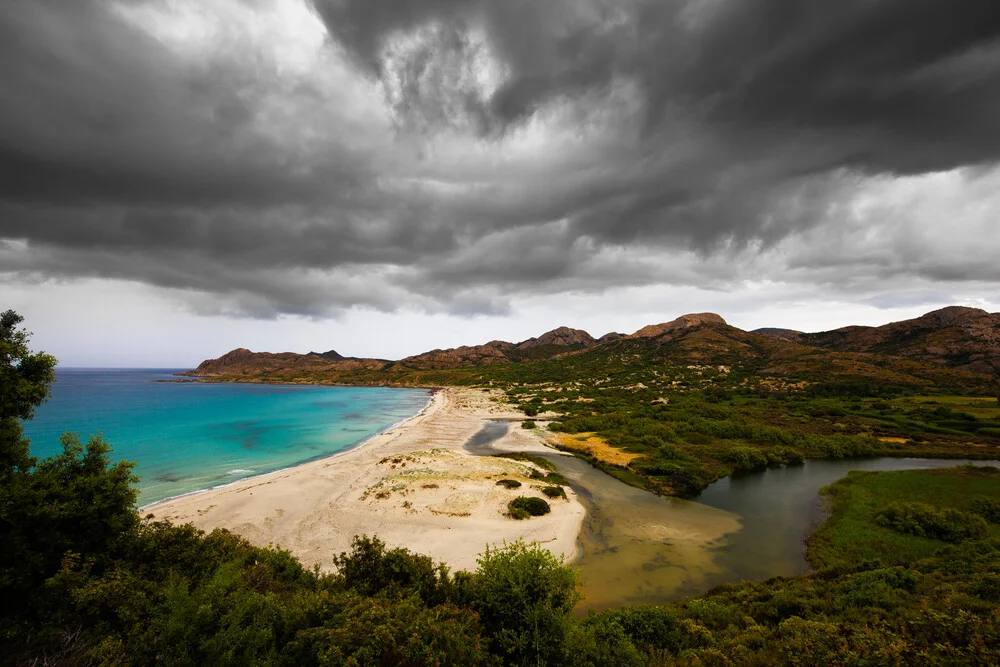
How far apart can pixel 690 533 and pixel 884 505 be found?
1791cm

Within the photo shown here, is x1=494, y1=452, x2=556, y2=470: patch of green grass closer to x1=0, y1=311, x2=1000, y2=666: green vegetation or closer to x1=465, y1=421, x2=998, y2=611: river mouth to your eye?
x1=465, y1=421, x2=998, y2=611: river mouth

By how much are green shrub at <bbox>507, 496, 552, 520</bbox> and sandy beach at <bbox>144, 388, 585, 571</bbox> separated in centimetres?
71

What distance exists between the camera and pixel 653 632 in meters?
14.5

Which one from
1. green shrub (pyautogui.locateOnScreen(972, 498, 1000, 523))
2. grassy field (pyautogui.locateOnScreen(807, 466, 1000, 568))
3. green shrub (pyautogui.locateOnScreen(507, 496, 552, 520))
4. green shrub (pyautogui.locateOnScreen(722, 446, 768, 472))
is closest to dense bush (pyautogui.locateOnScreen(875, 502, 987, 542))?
grassy field (pyautogui.locateOnScreen(807, 466, 1000, 568))

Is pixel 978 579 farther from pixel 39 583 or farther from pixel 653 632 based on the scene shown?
pixel 39 583

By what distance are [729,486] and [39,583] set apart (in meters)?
50.2

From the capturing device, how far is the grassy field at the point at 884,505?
2361cm

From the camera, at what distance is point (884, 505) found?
98.5 ft

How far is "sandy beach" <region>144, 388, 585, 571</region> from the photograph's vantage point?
24.9 metres

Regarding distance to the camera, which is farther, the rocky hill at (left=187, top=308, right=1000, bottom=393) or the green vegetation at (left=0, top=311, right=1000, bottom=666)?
the rocky hill at (left=187, top=308, right=1000, bottom=393)

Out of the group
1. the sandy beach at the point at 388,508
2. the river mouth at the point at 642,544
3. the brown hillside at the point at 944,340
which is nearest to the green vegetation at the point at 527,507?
the sandy beach at the point at 388,508

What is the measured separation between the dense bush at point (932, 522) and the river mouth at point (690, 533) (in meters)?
4.83

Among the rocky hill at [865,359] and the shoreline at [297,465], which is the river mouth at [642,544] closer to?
the shoreline at [297,465]

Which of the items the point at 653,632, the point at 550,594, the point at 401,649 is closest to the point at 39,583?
the point at 401,649
